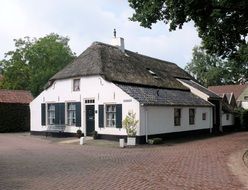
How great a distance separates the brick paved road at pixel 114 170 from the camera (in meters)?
10.7

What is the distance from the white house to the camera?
24203 mm

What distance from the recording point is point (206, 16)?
18.8 meters

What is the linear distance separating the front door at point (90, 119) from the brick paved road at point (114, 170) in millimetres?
7626

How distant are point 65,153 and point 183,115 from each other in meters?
12.3

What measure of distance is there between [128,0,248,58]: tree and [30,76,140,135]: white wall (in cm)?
587

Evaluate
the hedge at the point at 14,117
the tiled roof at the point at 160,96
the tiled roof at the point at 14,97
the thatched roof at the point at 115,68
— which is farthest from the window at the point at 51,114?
the tiled roof at the point at 160,96

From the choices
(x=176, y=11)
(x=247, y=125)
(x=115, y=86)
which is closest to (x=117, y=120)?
(x=115, y=86)

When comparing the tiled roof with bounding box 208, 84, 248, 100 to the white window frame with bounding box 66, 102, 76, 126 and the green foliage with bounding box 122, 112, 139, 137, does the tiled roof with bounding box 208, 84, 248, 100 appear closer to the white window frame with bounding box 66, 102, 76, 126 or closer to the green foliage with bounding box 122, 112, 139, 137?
the white window frame with bounding box 66, 102, 76, 126

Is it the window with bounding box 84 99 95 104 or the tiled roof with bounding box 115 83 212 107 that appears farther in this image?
the window with bounding box 84 99 95 104

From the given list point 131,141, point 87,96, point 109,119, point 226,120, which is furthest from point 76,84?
point 226,120

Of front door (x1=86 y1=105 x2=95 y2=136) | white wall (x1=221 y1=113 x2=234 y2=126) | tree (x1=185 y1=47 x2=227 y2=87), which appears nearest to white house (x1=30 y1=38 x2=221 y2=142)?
front door (x1=86 y1=105 x2=95 y2=136)

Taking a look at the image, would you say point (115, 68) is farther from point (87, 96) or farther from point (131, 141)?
point (131, 141)

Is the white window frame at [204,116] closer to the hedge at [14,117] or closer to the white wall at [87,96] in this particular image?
the white wall at [87,96]

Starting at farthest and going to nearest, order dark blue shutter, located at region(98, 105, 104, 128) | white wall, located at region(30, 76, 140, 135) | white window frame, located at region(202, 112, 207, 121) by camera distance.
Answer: white window frame, located at region(202, 112, 207, 121), dark blue shutter, located at region(98, 105, 104, 128), white wall, located at region(30, 76, 140, 135)
